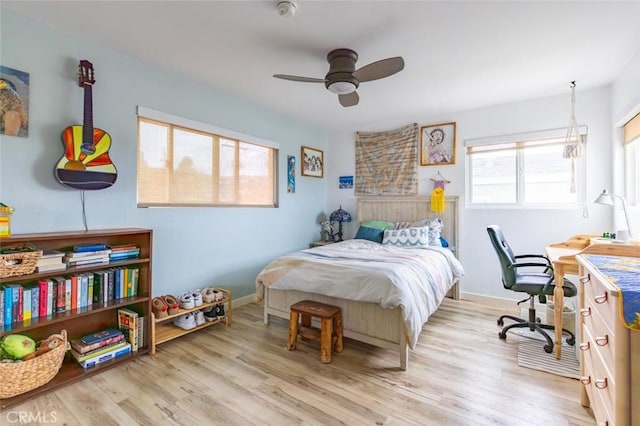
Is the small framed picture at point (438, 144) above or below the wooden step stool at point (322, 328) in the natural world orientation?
above

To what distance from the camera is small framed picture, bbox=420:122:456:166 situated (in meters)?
4.02

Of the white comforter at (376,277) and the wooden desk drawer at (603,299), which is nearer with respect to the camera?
the wooden desk drawer at (603,299)

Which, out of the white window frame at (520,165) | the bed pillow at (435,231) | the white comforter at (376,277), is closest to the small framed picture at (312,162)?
the white comforter at (376,277)

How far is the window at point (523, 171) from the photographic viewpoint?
11.2 ft

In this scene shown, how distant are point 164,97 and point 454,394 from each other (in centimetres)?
344

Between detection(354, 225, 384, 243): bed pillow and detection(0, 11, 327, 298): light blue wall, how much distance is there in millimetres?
1255

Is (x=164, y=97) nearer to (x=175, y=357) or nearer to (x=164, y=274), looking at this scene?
(x=164, y=274)

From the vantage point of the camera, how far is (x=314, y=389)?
1.96m

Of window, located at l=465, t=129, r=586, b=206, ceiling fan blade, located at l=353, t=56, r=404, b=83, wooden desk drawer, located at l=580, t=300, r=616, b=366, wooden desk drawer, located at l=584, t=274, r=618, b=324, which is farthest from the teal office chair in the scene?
ceiling fan blade, located at l=353, t=56, r=404, b=83

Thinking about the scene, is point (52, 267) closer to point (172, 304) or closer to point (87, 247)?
point (87, 247)

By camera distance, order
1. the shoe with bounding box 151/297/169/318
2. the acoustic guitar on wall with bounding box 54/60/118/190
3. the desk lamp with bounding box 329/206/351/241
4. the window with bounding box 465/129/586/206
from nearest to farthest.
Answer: the acoustic guitar on wall with bounding box 54/60/118/190 < the shoe with bounding box 151/297/169/318 < the window with bounding box 465/129/586/206 < the desk lamp with bounding box 329/206/351/241

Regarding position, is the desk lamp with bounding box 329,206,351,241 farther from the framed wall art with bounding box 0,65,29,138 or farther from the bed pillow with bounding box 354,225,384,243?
the framed wall art with bounding box 0,65,29,138

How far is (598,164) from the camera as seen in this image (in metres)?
3.20

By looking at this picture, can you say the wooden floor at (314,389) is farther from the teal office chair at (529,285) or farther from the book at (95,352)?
the teal office chair at (529,285)
